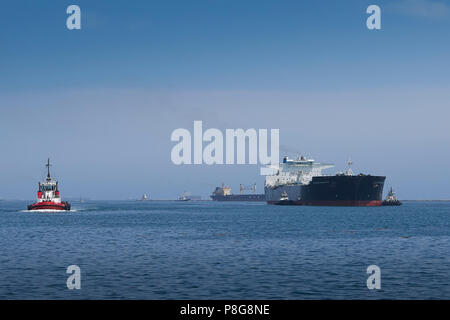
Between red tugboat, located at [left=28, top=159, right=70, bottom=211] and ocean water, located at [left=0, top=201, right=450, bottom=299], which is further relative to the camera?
red tugboat, located at [left=28, top=159, right=70, bottom=211]

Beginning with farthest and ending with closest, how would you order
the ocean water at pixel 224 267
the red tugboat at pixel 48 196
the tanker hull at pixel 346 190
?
the tanker hull at pixel 346 190 < the red tugboat at pixel 48 196 < the ocean water at pixel 224 267

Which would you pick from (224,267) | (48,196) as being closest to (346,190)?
(48,196)

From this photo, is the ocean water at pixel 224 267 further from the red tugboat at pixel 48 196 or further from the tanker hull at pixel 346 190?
the tanker hull at pixel 346 190

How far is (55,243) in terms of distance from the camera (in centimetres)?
5209

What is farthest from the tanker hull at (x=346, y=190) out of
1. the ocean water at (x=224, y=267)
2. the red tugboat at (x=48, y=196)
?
the ocean water at (x=224, y=267)

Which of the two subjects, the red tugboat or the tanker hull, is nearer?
the red tugboat

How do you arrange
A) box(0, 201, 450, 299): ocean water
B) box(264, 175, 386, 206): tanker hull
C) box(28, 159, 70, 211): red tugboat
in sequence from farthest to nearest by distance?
box(264, 175, 386, 206): tanker hull
box(28, 159, 70, 211): red tugboat
box(0, 201, 450, 299): ocean water

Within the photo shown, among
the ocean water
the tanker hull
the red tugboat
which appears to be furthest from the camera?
the tanker hull

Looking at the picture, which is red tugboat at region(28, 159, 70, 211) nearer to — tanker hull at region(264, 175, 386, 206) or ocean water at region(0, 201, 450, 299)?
ocean water at region(0, 201, 450, 299)

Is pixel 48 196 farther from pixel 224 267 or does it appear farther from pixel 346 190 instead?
pixel 224 267

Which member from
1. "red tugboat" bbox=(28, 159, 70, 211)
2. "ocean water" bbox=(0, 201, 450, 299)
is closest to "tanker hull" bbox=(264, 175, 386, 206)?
"red tugboat" bbox=(28, 159, 70, 211)

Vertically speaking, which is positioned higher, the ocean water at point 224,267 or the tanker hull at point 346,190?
the tanker hull at point 346,190

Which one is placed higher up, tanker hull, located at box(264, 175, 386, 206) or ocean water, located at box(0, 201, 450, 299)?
tanker hull, located at box(264, 175, 386, 206)

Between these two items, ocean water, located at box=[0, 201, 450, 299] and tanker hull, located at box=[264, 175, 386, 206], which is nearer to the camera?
ocean water, located at box=[0, 201, 450, 299]
